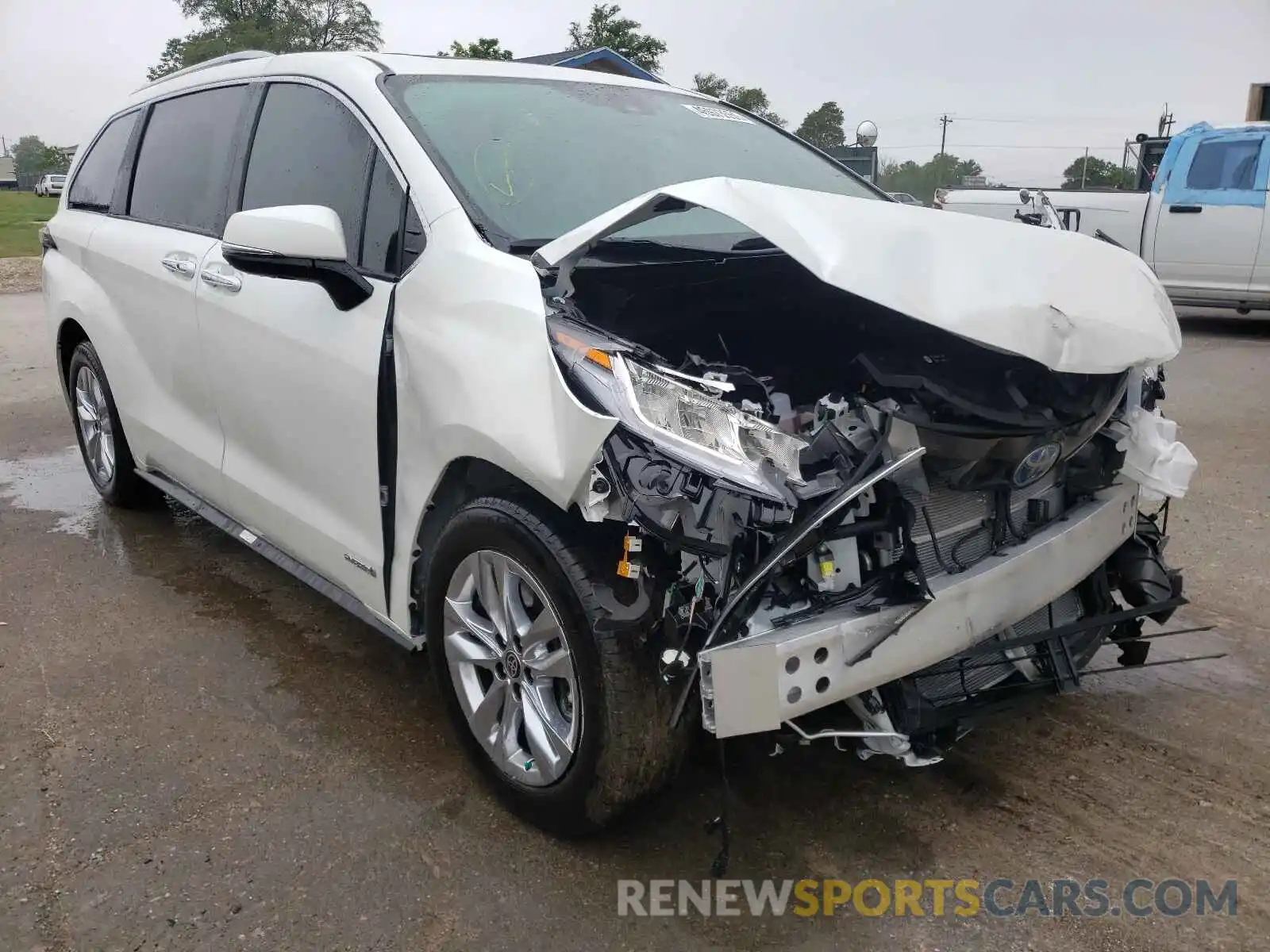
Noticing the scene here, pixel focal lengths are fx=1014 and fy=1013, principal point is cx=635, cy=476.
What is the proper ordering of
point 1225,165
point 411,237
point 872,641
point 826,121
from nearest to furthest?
point 872,641 < point 411,237 < point 1225,165 < point 826,121

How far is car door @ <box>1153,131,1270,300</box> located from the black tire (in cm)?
1014

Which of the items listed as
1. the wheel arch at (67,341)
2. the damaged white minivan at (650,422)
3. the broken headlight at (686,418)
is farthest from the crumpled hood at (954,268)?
the wheel arch at (67,341)

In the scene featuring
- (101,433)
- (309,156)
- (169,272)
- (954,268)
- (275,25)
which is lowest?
(101,433)

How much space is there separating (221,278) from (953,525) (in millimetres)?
2420

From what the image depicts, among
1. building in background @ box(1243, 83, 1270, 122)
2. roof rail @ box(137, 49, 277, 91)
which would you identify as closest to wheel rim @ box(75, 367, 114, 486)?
roof rail @ box(137, 49, 277, 91)

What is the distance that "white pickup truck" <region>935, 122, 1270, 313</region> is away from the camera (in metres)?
Result: 9.95

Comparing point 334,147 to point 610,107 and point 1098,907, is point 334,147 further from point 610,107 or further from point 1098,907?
point 1098,907

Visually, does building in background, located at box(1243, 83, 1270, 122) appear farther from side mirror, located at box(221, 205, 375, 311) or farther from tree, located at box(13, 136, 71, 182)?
tree, located at box(13, 136, 71, 182)

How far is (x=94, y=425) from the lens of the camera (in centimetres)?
481

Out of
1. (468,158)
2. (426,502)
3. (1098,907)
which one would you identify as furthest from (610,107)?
(1098,907)

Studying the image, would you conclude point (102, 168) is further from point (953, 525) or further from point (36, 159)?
point (36, 159)

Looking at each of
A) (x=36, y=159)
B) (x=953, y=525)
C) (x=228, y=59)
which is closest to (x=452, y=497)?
(x=953, y=525)

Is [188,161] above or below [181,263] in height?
above

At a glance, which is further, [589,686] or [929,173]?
[929,173]
